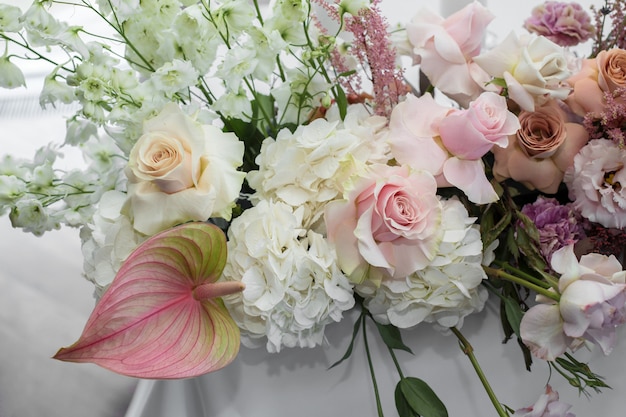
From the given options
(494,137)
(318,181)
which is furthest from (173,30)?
(494,137)

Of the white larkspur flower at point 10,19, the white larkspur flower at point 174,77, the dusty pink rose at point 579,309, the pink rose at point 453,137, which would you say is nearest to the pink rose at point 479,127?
the pink rose at point 453,137

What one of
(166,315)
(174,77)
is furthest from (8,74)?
(166,315)

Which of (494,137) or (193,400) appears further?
(193,400)

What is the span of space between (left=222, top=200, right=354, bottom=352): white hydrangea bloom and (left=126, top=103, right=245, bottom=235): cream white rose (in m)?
0.03

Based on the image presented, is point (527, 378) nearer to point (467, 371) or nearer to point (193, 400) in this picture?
point (467, 371)

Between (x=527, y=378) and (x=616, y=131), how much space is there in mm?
236

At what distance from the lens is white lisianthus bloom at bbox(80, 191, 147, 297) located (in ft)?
1.68

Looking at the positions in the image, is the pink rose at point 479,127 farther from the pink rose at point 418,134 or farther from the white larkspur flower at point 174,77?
the white larkspur flower at point 174,77

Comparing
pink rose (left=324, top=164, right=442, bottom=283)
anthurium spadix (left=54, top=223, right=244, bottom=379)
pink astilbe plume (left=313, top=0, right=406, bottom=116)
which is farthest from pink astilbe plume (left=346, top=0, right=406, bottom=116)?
anthurium spadix (left=54, top=223, right=244, bottom=379)

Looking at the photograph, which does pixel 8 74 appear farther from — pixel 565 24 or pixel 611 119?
pixel 565 24

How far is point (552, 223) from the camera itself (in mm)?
560

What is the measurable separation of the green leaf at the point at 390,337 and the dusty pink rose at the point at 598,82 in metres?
0.26

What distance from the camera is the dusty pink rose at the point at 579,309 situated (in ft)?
1.44

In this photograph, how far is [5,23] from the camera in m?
0.52
